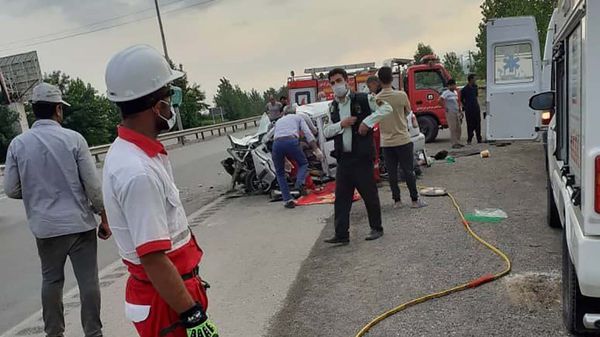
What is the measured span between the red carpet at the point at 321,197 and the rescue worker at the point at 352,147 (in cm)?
257

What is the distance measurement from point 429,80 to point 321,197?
769cm

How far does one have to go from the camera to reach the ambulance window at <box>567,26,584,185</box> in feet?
8.99

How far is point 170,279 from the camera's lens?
2.02 metres

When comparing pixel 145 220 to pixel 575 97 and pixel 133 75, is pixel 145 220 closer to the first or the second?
pixel 133 75

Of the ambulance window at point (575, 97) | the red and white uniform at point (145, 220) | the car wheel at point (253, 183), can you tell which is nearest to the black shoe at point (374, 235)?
the ambulance window at point (575, 97)

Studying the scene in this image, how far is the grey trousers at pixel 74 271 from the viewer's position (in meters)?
3.88

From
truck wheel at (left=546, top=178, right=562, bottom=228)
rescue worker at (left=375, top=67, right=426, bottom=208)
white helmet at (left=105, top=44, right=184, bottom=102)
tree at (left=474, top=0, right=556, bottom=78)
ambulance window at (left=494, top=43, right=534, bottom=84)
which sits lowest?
truck wheel at (left=546, top=178, right=562, bottom=228)

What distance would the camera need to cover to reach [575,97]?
293 cm

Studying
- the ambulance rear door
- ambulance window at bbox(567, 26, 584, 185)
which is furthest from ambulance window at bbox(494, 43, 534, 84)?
ambulance window at bbox(567, 26, 584, 185)

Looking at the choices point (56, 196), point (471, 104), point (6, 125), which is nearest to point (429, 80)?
point (471, 104)

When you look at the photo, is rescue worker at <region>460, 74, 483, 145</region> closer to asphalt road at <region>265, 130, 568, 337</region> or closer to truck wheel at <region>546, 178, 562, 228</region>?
asphalt road at <region>265, 130, 568, 337</region>

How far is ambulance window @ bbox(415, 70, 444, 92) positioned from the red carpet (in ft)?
21.9

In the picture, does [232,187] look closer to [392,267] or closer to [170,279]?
[392,267]

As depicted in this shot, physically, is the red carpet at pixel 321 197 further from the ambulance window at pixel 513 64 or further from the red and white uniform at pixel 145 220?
the red and white uniform at pixel 145 220
